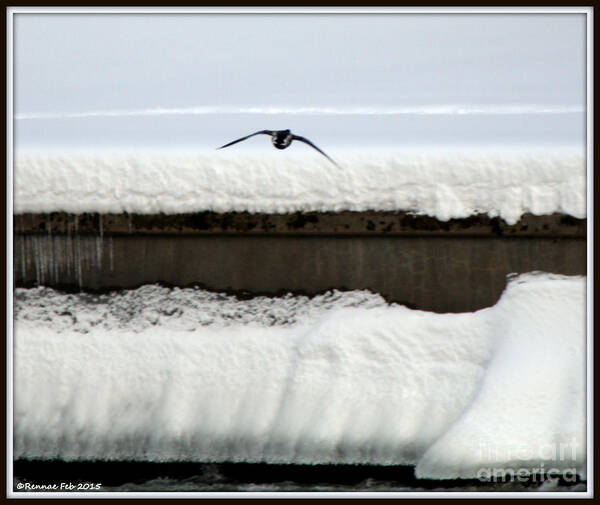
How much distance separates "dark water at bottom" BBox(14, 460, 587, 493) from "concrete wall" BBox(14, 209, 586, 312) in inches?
37.7

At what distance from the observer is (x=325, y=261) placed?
194 inches

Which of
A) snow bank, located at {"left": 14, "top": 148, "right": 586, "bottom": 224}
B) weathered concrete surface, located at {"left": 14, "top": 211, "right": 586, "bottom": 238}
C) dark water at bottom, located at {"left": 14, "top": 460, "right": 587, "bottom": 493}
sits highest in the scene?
snow bank, located at {"left": 14, "top": 148, "right": 586, "bottom": 224}

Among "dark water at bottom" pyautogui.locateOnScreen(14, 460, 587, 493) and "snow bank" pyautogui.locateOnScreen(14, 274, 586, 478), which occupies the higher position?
"snow bank" pyautogui.locateOnScreen(14, 274, 586, 478)

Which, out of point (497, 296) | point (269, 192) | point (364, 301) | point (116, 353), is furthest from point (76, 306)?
point (497, 296)

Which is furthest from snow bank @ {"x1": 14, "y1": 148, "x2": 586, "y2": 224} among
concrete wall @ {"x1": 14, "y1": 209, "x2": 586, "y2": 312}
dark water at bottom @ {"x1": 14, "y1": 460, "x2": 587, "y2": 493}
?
dark water at bottom @ {"x1": 14, "y1": 460, "x2": 587, "y2": 493}

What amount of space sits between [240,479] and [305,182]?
1.67 m

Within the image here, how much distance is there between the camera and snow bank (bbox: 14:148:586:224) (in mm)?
4879

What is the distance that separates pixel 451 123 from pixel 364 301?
46.7 inches

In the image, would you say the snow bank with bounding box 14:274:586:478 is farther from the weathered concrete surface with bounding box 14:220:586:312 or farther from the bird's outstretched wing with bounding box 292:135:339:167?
the bird's outstretched wing with bounding box 292:135:339:167

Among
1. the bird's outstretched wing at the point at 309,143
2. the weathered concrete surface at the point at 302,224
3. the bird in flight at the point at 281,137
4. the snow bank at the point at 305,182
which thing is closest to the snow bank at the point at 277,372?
the weathered concrete surface at the point at 302,224

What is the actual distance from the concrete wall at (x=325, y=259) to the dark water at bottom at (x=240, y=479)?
3.14ft

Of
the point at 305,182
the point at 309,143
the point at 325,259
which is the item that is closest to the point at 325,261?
the point at 325,259

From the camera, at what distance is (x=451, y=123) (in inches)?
204

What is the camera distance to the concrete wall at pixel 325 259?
4.89m
